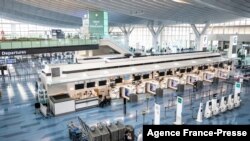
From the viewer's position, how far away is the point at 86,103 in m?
17.1

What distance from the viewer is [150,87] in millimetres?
20969

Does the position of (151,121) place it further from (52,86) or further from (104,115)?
(52,86)

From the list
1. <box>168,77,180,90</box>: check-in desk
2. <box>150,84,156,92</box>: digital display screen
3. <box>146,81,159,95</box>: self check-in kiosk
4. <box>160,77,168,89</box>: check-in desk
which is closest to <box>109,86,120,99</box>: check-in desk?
<box>146,81,159,95</box>: self check-in kiosk

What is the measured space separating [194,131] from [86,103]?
47.1 ft

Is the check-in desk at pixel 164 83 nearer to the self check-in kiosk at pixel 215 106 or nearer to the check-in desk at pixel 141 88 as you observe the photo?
the check-in desk at pixel 141 88

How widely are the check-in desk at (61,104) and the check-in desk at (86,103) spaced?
17.6 inches

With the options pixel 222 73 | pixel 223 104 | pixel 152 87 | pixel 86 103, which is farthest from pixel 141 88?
pixel 222 73

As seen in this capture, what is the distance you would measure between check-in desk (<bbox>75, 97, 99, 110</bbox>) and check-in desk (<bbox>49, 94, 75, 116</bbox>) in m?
0.45

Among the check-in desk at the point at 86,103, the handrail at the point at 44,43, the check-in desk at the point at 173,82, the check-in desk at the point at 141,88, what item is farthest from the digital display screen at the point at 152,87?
the handrail at the point at 44,43

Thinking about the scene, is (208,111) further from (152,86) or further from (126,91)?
(126,91)

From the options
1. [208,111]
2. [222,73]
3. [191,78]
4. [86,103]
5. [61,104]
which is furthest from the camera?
[222,73]

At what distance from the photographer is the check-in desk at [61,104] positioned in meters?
15.6

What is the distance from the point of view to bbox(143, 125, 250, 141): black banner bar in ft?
10.8

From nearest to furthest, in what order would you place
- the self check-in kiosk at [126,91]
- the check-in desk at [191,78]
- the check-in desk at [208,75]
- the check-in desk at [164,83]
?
the self check-in kiosk at [126,91]
the check-in desk at [164,83]
the check-in desk at [191,78]
the check-in desk at [208,75]
